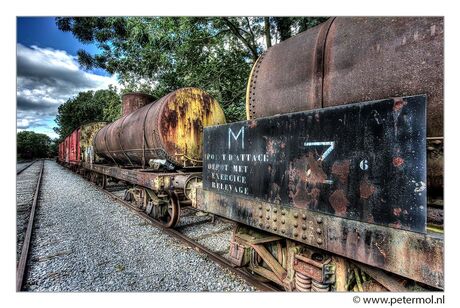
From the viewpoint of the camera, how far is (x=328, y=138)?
1.79m

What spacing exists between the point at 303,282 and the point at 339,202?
1047 mm

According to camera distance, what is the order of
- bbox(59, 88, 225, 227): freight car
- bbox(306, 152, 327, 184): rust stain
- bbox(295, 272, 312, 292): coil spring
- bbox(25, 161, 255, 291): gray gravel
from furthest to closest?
Result: bbox(59, 88, 225, 227): freight car, bbox(25, 161, 255, 291): gray gravel, bbox(295, 272, 312, 292): coil spring, bbox(306, 152, 327, 184): rust stain

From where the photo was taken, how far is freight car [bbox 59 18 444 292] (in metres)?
1.43

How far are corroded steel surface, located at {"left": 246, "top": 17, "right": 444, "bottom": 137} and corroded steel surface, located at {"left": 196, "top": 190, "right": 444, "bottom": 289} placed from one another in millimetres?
676

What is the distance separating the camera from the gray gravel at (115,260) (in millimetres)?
3355

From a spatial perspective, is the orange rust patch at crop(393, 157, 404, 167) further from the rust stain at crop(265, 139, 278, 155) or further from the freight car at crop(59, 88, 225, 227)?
the freight car at crop(59, 88, 225, 227)

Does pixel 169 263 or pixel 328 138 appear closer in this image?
pixel 328 138

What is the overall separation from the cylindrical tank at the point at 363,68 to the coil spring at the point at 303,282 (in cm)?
124

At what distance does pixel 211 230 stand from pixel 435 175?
436cm

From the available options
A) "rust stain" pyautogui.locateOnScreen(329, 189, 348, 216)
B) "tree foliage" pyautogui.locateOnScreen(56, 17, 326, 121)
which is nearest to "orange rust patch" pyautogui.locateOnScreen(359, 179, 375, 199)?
"rust stain" pyautogui.locateOnScreen(329, 189, 348, 216)

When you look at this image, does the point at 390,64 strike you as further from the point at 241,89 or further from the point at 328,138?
the point at 241,89

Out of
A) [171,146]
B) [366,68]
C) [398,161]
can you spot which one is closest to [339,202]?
[398,161]
